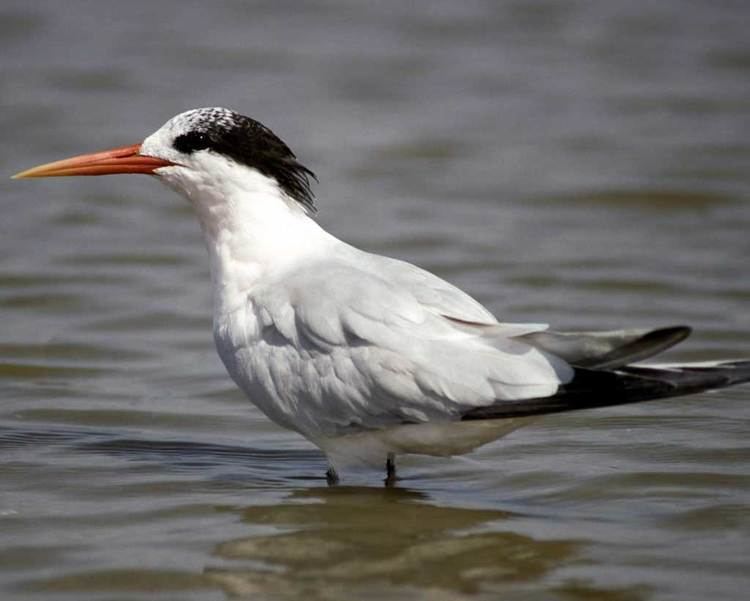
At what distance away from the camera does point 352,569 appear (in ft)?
15.8

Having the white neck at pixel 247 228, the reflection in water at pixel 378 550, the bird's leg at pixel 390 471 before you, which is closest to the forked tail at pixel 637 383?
the reflection in water at pixel 378 550

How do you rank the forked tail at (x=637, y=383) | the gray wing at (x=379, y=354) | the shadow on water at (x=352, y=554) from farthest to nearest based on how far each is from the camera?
the gray wing at (x=379, y=354)
the forked tail at (x=637, y=383)
the shadow on water at (x=352, y=554)

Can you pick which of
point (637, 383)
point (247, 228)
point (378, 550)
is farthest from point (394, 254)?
point (637, 383)

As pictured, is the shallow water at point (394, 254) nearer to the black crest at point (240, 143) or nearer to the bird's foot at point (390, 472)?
the bird's foot at point (390, 472)

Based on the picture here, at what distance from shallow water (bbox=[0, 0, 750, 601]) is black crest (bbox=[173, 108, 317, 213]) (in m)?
1.22

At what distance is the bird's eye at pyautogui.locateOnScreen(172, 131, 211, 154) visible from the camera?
19.5 feet

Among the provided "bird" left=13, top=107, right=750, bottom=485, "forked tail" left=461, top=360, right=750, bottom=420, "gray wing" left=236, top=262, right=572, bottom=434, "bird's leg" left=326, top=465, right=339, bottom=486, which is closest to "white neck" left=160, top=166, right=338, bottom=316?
"bird" left=13, top=107, right=750, bottom=485

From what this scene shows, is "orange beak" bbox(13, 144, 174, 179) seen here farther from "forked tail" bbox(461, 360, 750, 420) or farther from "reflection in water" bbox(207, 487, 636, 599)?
"forked tail" bbox(461, 360, 750, 420)

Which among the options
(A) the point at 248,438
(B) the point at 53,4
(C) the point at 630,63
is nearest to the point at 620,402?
(A) the point at 248,438

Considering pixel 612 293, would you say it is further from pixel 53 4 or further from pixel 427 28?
pixel 53 4

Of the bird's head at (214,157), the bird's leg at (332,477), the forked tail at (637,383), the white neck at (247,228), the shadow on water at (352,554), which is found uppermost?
the bird's head at (214,157)

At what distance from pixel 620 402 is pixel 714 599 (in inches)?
27.1

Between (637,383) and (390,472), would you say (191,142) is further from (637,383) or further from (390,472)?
(637,383)

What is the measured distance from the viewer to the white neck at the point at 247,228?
5.94 meters
